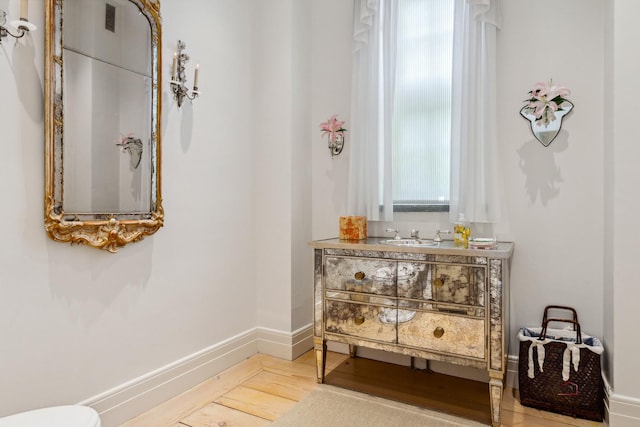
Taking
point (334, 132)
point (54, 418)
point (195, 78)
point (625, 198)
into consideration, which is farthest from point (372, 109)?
point (54, 418)

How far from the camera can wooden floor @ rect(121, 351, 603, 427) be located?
6.40 ft

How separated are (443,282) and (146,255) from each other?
5.05 ft

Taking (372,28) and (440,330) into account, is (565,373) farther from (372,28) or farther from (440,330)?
(372,28)

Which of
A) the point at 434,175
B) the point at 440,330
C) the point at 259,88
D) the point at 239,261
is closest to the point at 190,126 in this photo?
the point at 259,88

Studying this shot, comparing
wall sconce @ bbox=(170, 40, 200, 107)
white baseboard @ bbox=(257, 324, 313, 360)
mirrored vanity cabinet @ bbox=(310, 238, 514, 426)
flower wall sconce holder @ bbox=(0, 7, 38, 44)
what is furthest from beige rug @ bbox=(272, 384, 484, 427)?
flower wall sconce holder @ bbox=(0, 7, 38, 44)

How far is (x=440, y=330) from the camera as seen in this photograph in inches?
77.9

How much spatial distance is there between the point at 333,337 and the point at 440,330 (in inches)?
24.6

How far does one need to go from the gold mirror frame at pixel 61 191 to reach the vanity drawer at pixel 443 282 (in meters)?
1.36

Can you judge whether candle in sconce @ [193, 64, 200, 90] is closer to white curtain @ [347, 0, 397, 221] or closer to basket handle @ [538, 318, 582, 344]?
white curtain @ [347, 0, 397, 221]

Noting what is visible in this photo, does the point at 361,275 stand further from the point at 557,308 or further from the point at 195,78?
the point at 195,78

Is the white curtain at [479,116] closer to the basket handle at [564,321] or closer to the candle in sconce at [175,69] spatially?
the basket handle at [564,321]

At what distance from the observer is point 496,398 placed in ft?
6.12

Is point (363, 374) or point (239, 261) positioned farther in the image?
point (239, 261)

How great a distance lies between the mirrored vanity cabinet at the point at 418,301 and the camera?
1869 mm
